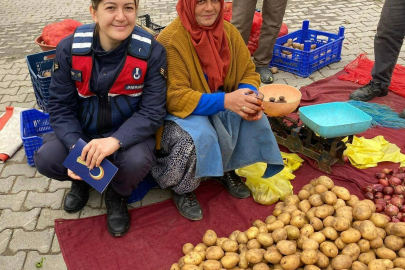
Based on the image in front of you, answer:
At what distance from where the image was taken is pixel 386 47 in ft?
12.7

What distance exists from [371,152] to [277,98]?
96cm

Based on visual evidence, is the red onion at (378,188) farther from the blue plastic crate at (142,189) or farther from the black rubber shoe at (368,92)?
the blue plastic crate at (142,189)

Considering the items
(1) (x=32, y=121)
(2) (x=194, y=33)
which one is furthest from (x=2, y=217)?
(2) (x=194, y=33)

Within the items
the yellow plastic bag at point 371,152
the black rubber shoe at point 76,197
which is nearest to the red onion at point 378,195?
the yellow plastic bag at point 371,152

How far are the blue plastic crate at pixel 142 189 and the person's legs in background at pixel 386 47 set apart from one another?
2.59 m

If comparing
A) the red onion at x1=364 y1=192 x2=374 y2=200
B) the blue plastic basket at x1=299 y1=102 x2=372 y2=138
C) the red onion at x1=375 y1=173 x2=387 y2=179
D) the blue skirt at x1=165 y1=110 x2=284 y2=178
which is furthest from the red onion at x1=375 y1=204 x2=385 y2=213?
the blue skirt at x1=165 y1=110 x2=284 y2=178

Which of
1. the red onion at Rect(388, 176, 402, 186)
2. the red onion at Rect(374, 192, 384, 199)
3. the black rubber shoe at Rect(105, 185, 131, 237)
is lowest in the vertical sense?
the red onion at Rect(374, 192, 384, 199)

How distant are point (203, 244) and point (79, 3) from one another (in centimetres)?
814

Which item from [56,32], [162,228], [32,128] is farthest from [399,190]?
[56,32]

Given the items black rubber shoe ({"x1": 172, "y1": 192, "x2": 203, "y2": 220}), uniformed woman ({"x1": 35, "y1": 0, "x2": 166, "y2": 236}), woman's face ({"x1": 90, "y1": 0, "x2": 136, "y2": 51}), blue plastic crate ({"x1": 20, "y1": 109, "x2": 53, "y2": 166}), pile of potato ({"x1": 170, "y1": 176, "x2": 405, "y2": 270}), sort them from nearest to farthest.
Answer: pile of potato ({"x1": 170, "y1": 176, "x2": 405, "y2": 270}) → woman's face ({"x1": 90, "y1": 0, "x2": 136, "y2": 51}) → uniformed woman ({"x1": 35, "y1": 0, "x2": 166, "y2": 236}) → black rubber shoe ({"x1": 172, "y1": 192, "x2": 203, "y2": 220}) → blue plastic crate ({"x1": 20, "y1": 109, "x2": 53, "y2": 166})

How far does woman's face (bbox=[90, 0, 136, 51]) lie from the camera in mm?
2141

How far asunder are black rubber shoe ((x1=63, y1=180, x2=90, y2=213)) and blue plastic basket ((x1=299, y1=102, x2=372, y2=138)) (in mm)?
1863

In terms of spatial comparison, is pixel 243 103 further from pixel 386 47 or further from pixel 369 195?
pixel 386 47

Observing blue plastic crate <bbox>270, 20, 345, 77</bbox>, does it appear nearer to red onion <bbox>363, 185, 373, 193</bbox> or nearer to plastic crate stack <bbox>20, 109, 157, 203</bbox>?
red onion <bbox>363, 185, 373, 193</bbox>
